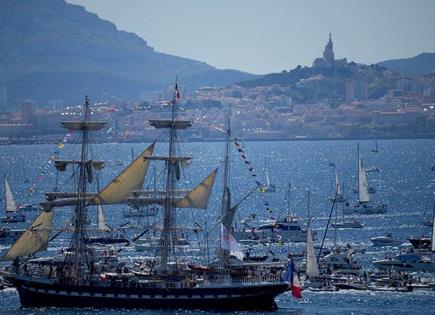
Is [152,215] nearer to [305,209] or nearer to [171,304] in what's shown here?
[305,209]

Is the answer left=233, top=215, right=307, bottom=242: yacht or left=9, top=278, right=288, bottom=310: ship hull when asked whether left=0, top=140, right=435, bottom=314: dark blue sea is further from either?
left=233, top=215, right=307, bottom=242: yacht

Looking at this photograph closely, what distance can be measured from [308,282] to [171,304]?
10.1 metres

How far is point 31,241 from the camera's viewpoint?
195ft

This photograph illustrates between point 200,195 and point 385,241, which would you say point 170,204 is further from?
point 385,241

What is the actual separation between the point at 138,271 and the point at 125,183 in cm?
399

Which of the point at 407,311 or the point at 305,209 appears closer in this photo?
the point at 407,311

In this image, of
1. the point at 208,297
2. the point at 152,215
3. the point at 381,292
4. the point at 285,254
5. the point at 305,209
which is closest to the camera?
the point at 208,297

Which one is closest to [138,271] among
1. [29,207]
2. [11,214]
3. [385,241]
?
[385,241]

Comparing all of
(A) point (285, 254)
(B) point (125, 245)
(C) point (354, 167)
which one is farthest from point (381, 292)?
(C) point (354, 167)

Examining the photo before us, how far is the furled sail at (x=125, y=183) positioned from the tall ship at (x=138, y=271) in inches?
1.7

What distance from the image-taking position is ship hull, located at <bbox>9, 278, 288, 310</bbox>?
56.0 m

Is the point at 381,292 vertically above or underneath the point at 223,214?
underneath

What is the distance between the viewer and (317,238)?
87.1 m

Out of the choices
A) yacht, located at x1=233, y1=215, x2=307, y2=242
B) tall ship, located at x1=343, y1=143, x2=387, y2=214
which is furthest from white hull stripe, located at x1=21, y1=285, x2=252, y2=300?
tall ship, located at x1=343, y1=143, x2=387, y2=214
